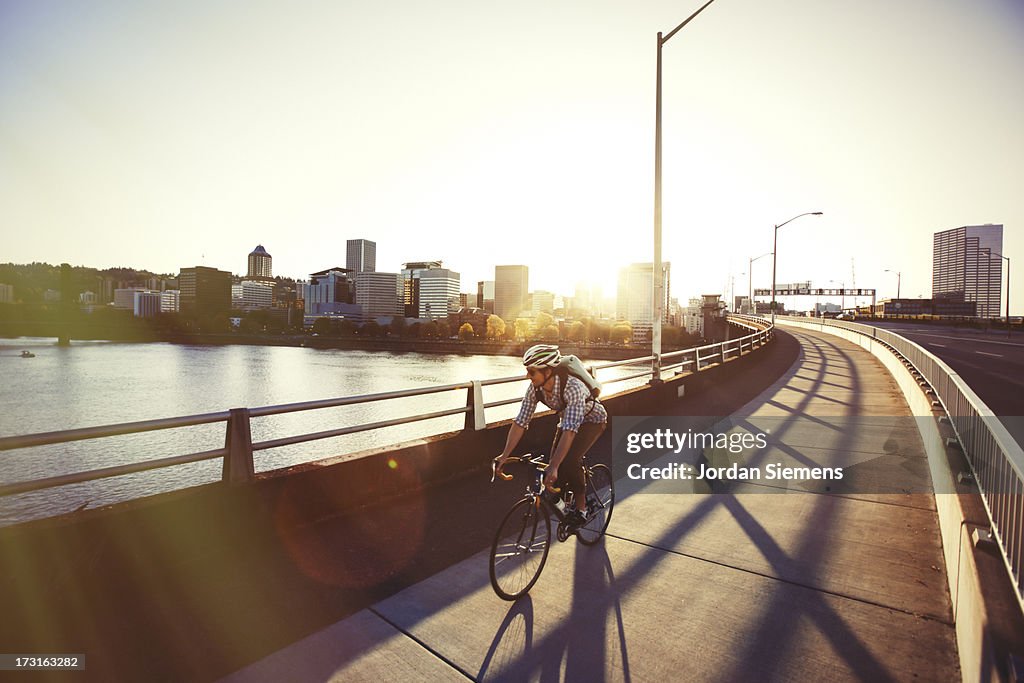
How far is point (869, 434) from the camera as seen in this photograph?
10453 mm

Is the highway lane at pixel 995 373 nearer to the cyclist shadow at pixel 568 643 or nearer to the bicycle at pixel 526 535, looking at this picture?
the bicycle at pixel 526 535

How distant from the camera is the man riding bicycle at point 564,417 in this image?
14.2 feet

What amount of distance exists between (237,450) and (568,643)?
3.55 metres

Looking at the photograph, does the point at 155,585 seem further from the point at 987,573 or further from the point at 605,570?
the point at 987,573

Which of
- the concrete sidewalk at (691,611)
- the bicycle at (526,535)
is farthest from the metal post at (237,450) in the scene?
→ the bicycle at (526,535)

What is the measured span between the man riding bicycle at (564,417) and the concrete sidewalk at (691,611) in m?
0.87

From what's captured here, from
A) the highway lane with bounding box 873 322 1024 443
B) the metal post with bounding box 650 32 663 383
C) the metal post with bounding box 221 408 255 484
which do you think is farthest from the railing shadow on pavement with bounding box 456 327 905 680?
the metal post with bounding box 650 32 663 383

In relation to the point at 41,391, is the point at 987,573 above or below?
above

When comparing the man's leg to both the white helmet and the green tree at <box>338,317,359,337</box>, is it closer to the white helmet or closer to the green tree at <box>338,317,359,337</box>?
the white helmet

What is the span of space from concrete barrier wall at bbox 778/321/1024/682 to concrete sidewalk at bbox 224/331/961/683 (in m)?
0.24

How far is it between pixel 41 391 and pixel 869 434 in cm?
8012

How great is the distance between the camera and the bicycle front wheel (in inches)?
168

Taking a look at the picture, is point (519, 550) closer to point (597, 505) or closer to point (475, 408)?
point (597, 505)

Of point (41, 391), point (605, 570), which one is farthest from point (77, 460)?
point (605, 570)
